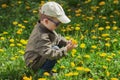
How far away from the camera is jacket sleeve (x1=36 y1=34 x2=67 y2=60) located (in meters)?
4.00

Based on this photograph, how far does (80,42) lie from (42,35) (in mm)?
1365

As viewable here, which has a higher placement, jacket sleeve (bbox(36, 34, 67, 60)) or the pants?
jacket sleeve (bbox(36, 34, 67, 60))

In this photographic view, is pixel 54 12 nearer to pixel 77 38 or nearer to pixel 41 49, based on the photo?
pixel 41 49

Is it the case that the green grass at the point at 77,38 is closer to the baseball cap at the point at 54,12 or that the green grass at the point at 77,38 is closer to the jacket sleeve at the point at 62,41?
the jacket sleeve at the point at 62,41

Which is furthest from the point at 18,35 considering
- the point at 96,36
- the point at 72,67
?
the point at 72,67

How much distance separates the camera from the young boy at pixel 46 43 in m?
4.04

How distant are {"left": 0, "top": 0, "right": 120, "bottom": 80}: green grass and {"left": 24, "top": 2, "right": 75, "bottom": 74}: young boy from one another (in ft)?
0.44

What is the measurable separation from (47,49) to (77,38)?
4.91ft

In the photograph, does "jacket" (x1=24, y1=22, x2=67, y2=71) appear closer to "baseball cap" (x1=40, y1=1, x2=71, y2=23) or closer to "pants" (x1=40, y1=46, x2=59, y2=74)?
"pants" (x1=40, y1=46, x2=59, y2=74)

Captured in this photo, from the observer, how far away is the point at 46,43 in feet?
13.3

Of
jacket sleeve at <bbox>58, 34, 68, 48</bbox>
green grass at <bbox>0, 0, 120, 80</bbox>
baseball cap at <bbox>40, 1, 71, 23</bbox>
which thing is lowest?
green grass at <bbox>0, 0, 120, 80</bbox>

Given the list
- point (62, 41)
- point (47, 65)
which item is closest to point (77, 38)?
point (62, 41)

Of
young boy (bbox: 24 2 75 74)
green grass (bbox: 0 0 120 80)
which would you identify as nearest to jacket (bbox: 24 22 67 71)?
young boy (bbox: 24 2 75 74)

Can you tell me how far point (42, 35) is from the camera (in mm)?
4086
